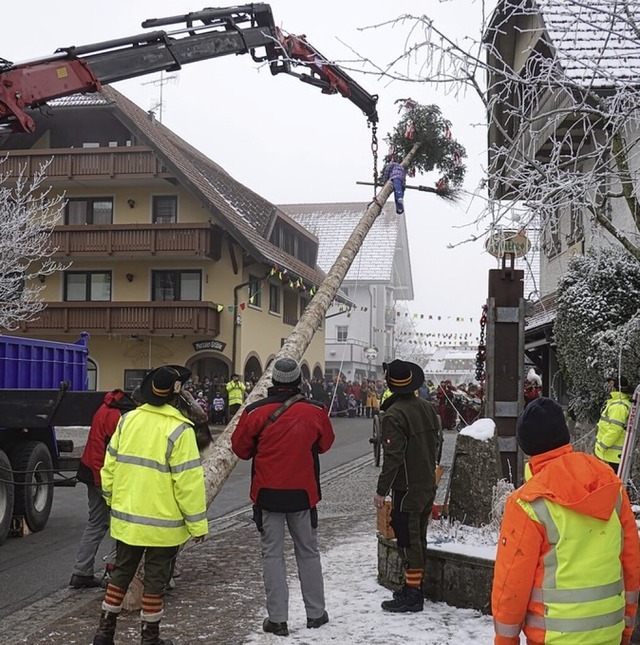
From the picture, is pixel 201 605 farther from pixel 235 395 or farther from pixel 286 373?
pixel 235 395

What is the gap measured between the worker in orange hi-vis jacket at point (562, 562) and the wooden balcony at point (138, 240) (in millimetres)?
26314

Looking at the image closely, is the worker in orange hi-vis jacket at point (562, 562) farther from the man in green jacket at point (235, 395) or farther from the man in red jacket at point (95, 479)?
the man in green jacket at point (235, 395)

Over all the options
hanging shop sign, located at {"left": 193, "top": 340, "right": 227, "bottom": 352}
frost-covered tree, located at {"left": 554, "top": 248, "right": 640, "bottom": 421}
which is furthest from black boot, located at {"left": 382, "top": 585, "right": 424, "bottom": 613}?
hanging shop sign, located at {"left": 193, "top": 340, "right": 227, "bottom": 352}

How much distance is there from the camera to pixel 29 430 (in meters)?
9.94

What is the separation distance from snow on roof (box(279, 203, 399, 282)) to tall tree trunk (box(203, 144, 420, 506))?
41.0 m

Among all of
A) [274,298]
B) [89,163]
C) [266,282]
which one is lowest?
[274,298]

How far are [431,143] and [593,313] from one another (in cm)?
353

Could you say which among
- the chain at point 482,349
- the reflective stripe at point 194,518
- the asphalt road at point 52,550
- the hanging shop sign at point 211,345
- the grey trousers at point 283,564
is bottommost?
the asphalt road at point 52,550

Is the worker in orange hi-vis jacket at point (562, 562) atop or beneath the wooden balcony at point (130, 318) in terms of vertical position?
beneath

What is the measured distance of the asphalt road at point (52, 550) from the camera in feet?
23.4

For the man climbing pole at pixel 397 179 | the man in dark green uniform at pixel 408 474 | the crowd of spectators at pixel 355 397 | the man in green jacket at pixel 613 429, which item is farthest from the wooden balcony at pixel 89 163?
the man in dark green uniform at pixel 408 474

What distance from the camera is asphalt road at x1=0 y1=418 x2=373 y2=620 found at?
712cm

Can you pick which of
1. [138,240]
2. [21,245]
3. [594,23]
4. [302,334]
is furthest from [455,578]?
[138,240]

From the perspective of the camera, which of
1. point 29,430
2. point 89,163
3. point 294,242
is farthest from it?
point 294,242
